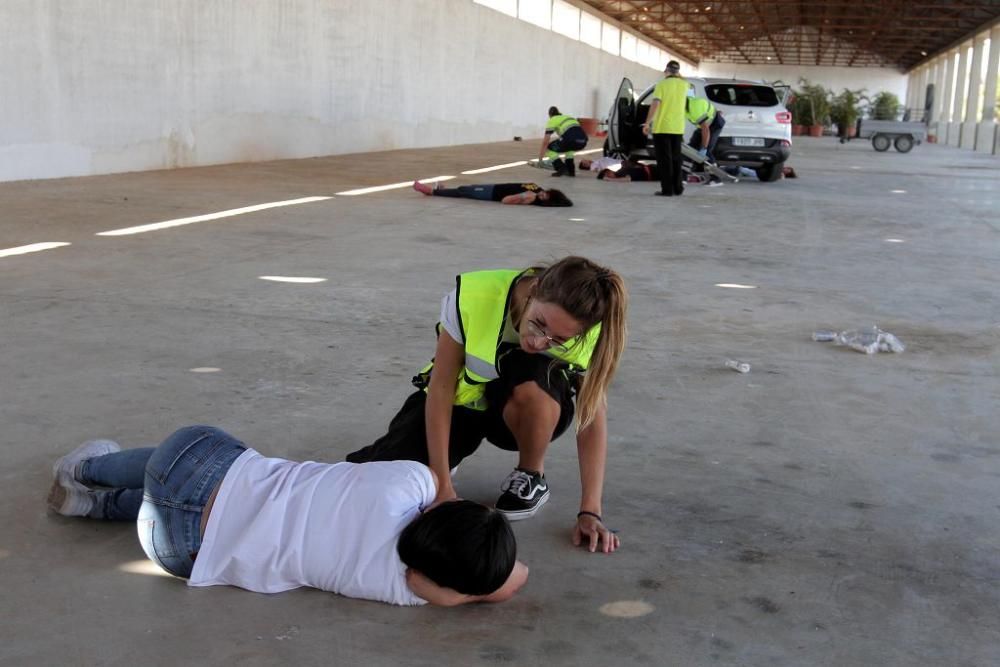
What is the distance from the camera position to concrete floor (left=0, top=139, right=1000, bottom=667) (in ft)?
6.98

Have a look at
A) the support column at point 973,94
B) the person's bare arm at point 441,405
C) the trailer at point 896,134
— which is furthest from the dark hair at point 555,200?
the support column at point 973,94

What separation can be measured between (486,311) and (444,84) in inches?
887

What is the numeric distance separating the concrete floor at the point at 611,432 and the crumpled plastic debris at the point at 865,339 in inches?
4.4

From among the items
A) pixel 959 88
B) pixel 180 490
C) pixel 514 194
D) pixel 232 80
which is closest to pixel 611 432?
pixel 180 490

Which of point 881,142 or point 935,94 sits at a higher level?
point 935,94

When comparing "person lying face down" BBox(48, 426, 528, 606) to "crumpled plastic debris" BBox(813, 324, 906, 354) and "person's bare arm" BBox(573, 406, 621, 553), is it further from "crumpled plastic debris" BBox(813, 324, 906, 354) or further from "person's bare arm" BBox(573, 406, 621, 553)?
"crumpled plastic debris" BBox(813, 324, 906, 354)

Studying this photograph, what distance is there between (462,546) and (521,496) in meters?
0.67

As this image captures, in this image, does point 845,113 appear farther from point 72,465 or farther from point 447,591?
point 447,591

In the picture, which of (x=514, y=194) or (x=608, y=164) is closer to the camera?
(x=514, y=194)

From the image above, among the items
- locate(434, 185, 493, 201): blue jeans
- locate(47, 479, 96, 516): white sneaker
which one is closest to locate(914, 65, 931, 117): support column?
locate(434, 185, 493, 201): blue jeans

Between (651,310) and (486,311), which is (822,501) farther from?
(651,310)

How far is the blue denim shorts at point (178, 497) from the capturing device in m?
2.24

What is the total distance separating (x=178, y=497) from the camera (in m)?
2.24

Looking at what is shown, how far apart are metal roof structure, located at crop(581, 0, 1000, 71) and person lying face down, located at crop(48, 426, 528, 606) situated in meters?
34.7
